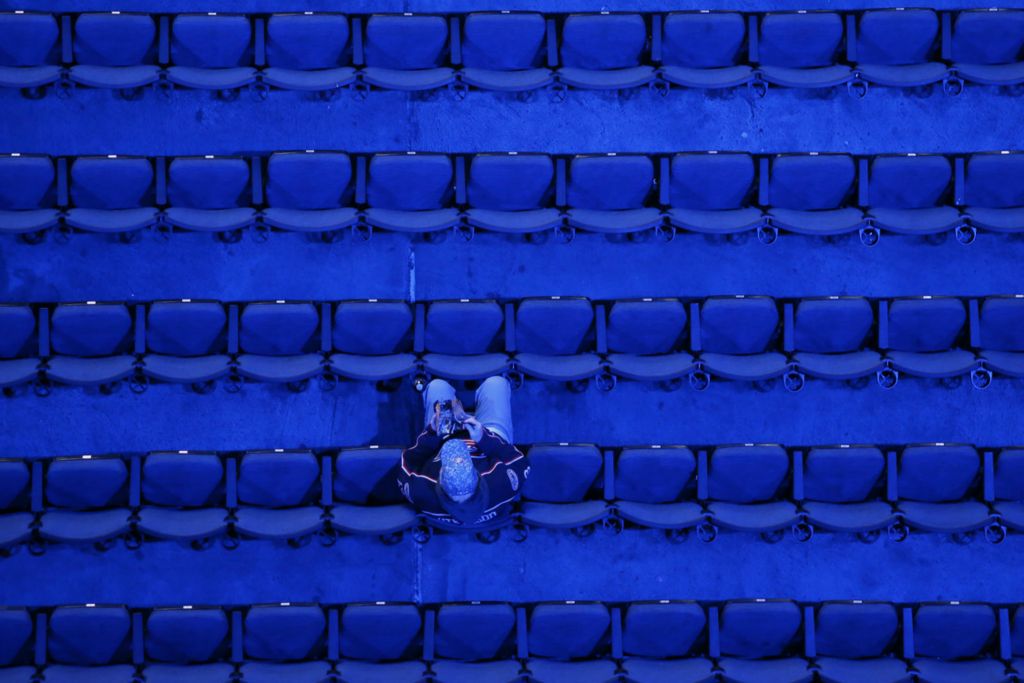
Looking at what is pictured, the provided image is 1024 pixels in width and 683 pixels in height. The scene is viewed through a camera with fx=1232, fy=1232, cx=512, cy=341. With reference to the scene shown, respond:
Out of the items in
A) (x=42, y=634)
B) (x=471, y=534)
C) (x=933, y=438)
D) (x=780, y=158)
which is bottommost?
(x=42, y=634)

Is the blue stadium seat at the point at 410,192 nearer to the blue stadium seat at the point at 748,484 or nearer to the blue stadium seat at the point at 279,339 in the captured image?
the blue stadium seat at the point at 279,339

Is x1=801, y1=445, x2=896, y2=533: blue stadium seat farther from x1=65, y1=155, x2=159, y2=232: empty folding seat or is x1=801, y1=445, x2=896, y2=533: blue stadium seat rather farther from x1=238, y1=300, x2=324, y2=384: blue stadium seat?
x1=65, y1=155, x2=159, y2=232: empty folding seat

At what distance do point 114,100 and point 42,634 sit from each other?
682mm

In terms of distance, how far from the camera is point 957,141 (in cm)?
163

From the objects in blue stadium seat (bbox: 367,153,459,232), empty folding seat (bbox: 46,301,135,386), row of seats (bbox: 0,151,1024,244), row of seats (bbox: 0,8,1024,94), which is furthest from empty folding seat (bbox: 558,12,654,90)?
empty folding seat (bbox: 46,301,135,386)

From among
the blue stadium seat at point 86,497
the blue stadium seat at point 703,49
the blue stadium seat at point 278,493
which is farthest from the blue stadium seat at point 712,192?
the blue stadium seat at point 86,497

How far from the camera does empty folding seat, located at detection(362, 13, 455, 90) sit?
1589mm

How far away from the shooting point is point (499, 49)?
1.60 metres

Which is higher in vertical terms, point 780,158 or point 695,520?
point 780,158

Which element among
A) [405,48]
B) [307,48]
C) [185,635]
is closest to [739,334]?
[405,48]

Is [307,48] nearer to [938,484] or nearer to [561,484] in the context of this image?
[561,484]

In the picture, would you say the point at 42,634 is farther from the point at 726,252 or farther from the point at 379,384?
the point at 726,252

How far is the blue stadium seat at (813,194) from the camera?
1558mm

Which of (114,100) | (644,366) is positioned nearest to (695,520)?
(644,366)
